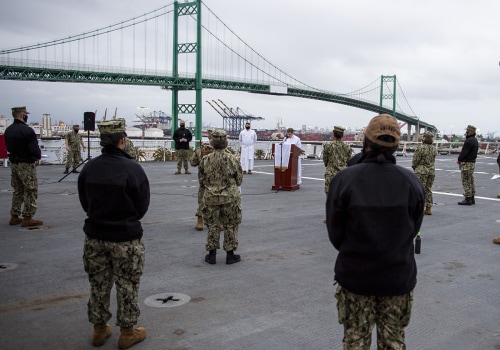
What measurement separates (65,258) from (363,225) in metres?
4.52

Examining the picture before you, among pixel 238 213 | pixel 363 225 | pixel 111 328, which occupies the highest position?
pixel 363 225

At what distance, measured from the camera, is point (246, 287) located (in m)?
4.89

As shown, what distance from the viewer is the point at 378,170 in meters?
2.50

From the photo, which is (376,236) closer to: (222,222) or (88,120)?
(222,222)

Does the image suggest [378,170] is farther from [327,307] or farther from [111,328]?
[111,328]

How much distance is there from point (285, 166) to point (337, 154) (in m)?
4.28

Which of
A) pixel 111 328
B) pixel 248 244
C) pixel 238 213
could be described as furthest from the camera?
pixel 248 244

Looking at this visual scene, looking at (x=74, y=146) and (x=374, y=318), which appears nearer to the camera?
(x=374, y=318)

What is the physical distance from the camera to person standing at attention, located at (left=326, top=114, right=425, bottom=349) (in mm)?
2463

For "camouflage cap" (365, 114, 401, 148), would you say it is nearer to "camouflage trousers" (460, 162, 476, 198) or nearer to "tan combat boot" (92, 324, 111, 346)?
"tan combat boot" (92, 324, 111, 346)

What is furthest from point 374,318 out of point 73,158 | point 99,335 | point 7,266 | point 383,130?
point 73,158

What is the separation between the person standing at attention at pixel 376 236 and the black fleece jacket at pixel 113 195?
159 cm

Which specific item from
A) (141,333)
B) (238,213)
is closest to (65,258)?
(238,213)

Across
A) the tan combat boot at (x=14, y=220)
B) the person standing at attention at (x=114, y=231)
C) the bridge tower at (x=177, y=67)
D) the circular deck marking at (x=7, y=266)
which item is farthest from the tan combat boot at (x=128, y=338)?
the bridge tower at (x=177, y=67)
